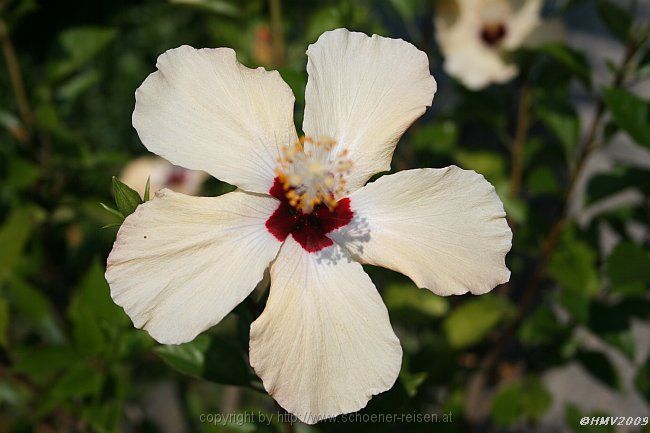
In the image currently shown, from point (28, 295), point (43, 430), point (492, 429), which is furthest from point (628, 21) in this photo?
point (43, 430)

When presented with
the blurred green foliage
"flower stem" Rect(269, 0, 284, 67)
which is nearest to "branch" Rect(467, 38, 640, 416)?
the blurred green foliage

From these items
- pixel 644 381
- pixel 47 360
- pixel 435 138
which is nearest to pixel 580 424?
pixel 644 381

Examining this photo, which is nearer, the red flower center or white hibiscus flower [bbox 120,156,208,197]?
the red flower center

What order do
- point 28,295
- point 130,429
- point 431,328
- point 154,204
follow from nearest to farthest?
point 154,204
point 28,295
point 431,328
point 130,429

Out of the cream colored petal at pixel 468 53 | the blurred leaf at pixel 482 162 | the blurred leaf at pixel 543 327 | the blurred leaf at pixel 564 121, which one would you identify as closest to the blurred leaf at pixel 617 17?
the blurred leaf at pixel 564 121

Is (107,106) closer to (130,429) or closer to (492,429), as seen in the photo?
(130,429)

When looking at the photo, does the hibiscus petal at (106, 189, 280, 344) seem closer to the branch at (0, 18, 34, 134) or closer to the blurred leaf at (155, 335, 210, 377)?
the blurred leaf at (155, 335, 210, 377)
